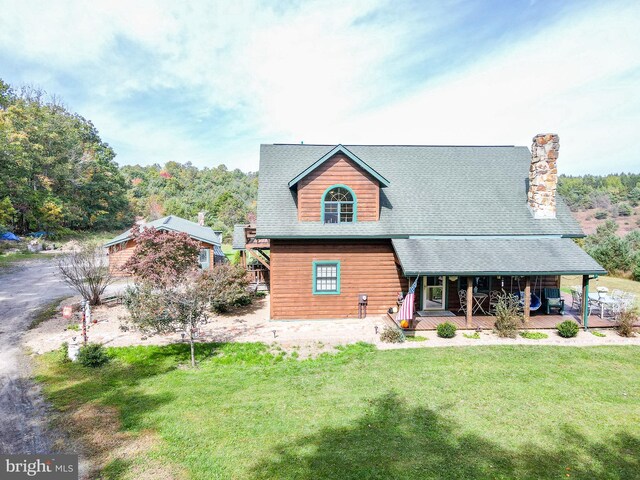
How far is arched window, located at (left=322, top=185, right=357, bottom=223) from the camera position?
49.7 ft

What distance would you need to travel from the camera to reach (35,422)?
733 centimetres

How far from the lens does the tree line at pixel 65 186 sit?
3878 centimetres

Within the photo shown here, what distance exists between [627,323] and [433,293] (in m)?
6.59

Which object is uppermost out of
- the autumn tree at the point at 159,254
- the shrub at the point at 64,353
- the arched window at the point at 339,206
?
the arched window at the point at 339,206

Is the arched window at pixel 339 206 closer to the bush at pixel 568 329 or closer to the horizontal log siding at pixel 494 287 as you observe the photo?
the horizontal log siding at pixel 494 287

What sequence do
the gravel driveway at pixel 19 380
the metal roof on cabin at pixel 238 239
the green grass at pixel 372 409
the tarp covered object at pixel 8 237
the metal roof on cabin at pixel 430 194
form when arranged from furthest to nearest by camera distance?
1. the tarp covered object at pixel 8 237
2. the metal roof on cabin at pixel 238 239
3. the metal roof on cabin at pixel 430 194
4. the gravel driveway at pixel 19 380
5. the green grass at pixel 372 409

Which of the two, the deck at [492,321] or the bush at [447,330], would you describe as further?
the deck at [492,321]

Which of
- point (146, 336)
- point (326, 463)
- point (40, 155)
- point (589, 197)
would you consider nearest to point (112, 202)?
point (40, 155)

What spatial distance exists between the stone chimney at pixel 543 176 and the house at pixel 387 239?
40 millimetres

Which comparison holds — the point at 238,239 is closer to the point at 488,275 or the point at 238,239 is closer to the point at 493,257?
the point at 493,257

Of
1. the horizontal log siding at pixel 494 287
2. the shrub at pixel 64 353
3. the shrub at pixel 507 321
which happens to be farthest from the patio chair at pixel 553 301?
the shrub at pixel 64 353

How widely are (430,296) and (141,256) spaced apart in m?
12.8

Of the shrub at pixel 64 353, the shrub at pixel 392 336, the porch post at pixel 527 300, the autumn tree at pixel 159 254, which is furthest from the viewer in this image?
the autumn tree at pixel 159 254

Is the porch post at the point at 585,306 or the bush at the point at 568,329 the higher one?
the porch post at the point at 585,306
